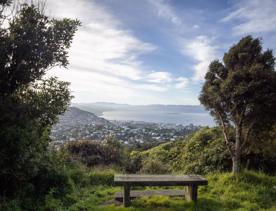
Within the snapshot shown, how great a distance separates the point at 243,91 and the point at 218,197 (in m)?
3.49

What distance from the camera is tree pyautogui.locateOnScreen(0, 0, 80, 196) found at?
5956 mm

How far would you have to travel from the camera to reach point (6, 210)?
18.6ft

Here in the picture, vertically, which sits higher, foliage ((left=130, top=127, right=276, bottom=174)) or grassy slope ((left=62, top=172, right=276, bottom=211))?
foliage ((left=130, top=127, right=276, bottom=174))

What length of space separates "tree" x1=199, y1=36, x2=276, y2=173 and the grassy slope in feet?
2.57

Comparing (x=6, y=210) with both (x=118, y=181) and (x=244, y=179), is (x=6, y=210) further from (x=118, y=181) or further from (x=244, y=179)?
(x=244, y=179)

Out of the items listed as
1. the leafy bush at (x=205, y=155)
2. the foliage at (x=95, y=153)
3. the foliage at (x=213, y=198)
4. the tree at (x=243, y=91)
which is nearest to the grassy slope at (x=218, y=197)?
the foliage at (x=213, y=198)

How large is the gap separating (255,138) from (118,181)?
559cm

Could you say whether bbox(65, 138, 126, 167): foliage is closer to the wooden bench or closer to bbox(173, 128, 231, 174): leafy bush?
bbox(173, 128, 231, 174): leafy bush

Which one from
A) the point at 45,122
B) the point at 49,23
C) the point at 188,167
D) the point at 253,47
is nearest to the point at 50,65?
the point at 49,23

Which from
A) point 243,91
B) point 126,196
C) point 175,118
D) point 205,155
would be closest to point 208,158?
point 205,155

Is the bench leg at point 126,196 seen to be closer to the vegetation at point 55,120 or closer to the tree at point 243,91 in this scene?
the vegetation at point 55,120

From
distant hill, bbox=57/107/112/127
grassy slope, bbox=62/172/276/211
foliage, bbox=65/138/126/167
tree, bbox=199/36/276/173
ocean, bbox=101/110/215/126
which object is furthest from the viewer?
ocean, bbox=101/110/215/126

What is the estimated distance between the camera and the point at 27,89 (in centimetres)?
751

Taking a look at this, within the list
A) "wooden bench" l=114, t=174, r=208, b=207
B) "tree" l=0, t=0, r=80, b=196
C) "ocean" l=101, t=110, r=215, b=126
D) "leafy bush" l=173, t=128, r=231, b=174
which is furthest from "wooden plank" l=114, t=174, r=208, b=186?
"ocean" l=101, t=110, r=215, b=126
